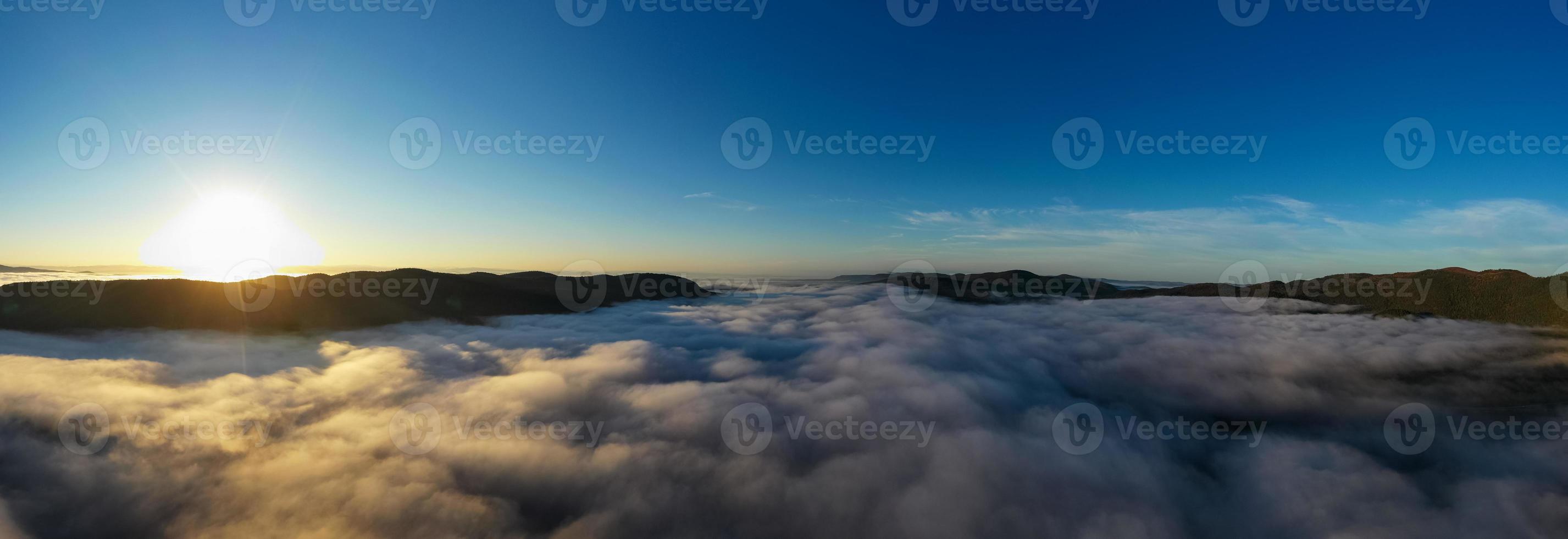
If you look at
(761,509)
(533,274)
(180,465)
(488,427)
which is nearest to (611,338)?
(488,427)

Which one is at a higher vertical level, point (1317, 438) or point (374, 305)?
point (374, 305)

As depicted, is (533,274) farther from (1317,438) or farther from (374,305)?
(1317,438)

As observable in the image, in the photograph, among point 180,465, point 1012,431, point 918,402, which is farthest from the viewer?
point 918,402

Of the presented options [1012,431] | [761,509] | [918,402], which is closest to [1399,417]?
[1012,431]

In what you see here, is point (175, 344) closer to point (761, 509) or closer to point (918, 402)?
point (761, 509)

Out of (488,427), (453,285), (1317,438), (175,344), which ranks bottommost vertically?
(1317,438)

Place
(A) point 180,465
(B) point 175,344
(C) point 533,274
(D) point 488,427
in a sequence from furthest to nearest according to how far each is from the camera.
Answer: (C) point 533,274 < (B) point 175,344 < (D) point 488,427 < (A) point 180,465

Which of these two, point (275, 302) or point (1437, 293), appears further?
point (275, 302)

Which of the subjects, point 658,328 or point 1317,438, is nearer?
point 1317,438
